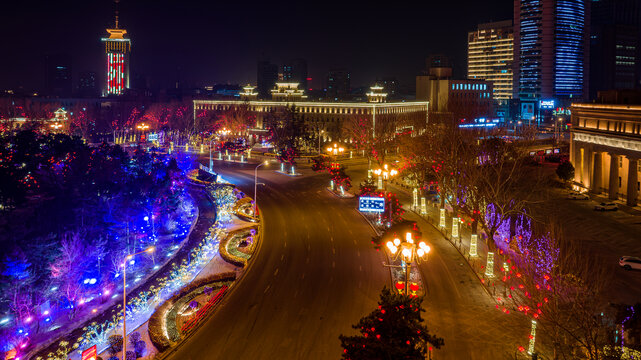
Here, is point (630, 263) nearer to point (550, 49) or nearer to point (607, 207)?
point (607, 207)

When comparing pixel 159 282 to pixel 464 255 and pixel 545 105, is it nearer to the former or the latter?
pixel 464 255

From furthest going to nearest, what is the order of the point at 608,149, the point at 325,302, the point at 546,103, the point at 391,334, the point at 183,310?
the point at 546,103
the point at 608,149
the point at 183,310
the point at 325,302
the point at 391,334

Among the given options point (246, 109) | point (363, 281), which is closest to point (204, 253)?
point (363, 281)

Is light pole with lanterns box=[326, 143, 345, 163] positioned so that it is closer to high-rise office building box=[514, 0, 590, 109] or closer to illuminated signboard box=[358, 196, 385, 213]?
illuminated signboard box=[358, 196, 385, 213]

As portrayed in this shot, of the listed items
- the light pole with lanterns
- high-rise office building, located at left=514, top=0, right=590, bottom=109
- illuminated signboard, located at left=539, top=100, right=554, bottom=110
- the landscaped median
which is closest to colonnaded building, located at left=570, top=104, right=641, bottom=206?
the light pole with lanterns

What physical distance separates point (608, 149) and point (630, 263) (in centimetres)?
2762

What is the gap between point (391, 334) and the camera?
17266 millimetres

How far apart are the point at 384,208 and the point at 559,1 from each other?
15517 centimetres

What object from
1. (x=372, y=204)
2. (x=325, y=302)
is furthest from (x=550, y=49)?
(x=325, y=302)

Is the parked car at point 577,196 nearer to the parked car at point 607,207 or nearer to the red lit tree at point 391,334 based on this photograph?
the parked car at point 607,207

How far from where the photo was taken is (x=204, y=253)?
40812 mm

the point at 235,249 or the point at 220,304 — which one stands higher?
the point at 235,249

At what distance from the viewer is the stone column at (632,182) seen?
52.1 meters

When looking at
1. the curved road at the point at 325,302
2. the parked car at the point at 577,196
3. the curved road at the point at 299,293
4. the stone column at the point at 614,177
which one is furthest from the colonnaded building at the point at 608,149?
the curved road at the point at 299,293
